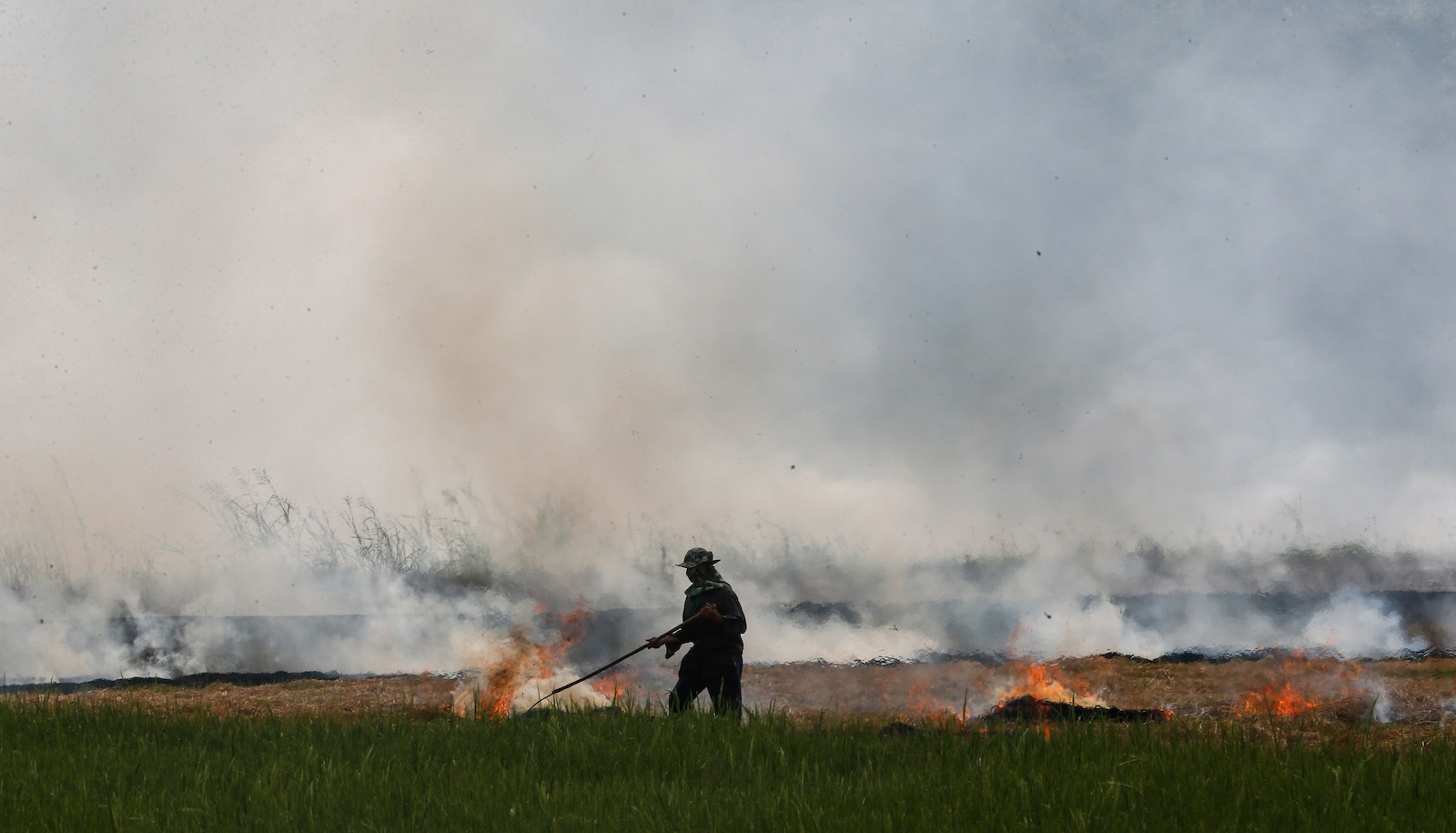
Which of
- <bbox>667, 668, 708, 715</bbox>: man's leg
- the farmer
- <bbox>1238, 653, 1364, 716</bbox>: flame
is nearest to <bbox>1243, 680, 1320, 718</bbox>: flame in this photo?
<bbox>1238, 653, 1364, 716</bbox>: flame

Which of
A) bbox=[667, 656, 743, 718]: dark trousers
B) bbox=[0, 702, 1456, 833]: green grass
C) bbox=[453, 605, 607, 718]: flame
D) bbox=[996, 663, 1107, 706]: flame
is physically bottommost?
bbox=[996, 663, 1107, 706]: flame

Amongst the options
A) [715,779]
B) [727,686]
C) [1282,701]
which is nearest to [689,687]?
[727,686]

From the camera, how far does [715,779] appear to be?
20.7 feet

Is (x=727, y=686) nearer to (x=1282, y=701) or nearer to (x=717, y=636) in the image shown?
(x=717, y=636)

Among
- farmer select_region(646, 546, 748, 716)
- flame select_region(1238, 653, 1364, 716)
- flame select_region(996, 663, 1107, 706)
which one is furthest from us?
flame select_region(996, 663, 1107, 706)

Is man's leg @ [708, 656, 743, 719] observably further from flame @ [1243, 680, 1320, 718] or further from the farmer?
flame @ [1243, 680, 1320, 718]

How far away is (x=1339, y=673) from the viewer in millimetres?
37094

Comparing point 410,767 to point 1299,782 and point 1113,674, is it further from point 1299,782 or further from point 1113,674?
point 1113,674

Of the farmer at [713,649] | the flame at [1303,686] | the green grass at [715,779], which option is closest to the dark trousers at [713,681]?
the farmer at [713,649]

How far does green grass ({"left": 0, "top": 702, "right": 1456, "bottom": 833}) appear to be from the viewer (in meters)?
5.06

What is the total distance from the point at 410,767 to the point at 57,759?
2722 millimetres

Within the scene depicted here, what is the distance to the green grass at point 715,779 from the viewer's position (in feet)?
16.6

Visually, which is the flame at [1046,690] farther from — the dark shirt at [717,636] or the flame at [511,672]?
the dark shirt at [717,636]

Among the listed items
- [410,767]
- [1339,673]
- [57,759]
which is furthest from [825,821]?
[1339,673]
